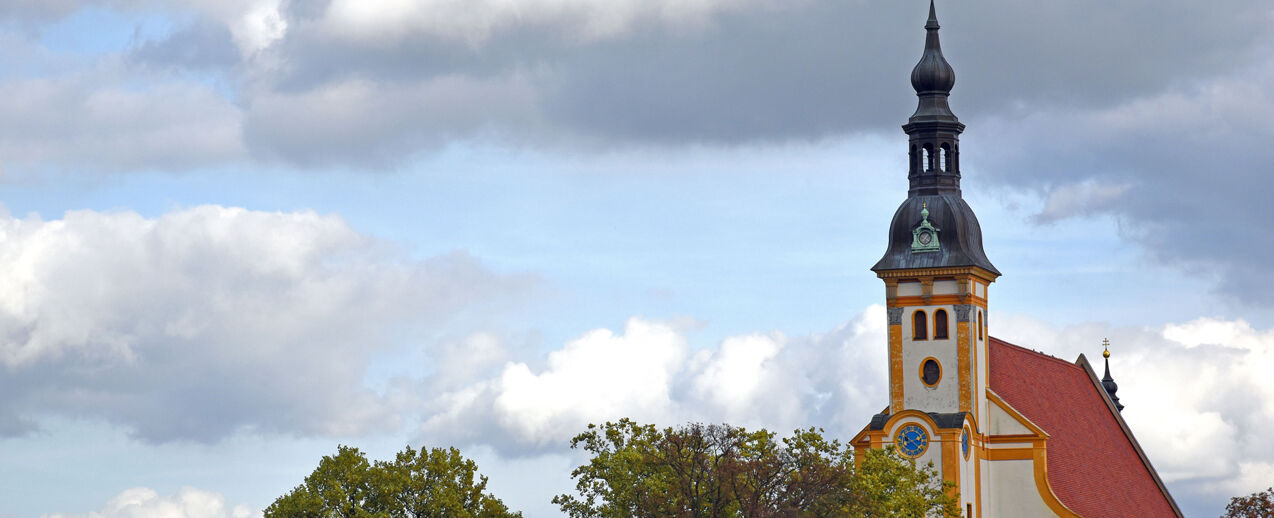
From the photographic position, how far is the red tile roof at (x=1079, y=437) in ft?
339

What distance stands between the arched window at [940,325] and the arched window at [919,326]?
37cm

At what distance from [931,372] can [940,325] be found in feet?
6.52

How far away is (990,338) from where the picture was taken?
340 feet

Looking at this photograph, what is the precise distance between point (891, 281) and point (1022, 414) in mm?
8364

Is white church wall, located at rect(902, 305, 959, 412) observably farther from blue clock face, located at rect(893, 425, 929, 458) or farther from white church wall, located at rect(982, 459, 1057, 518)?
white church wall, located at rect(982, 459, 1057, 518)

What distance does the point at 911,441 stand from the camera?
3841 inches

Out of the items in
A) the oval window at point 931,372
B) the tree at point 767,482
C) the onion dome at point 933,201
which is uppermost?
the onion dome at point 933,201

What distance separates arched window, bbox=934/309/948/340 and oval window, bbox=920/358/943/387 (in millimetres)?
1041

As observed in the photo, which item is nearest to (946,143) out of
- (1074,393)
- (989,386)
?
(989,386)

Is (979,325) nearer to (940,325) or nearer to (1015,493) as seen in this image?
(940,325)

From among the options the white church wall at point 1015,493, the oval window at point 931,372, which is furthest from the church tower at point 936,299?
the white church wall at point 1015,493

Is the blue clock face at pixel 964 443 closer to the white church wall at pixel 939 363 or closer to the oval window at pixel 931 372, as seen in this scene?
the white church wall at pixel 939 363

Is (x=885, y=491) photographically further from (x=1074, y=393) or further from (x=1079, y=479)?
(x=1074, y=393)

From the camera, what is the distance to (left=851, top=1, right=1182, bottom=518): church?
97.7 m
